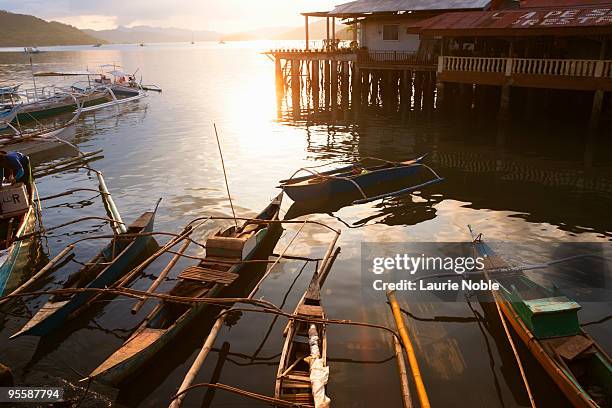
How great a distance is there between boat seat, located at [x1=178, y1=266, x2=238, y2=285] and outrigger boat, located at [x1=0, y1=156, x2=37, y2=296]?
15.8 feet

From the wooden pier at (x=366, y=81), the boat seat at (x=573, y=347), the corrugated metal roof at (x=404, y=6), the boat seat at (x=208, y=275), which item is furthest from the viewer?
the wooden pier at (x=366, y=81)

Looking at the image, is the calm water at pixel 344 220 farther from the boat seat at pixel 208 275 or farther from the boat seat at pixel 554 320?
the boat seat at pixel 208 275

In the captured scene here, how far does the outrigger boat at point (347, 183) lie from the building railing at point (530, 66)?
10.4m

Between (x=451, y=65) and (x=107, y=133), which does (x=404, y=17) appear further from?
(x=107, y=133)

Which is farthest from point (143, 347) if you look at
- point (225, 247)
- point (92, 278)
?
point (92, 278)

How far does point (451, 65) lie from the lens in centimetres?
2730

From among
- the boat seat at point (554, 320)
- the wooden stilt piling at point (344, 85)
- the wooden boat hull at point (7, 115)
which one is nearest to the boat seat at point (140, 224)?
the boat seat at point (554, 320)

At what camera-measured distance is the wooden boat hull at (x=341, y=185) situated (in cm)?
1697

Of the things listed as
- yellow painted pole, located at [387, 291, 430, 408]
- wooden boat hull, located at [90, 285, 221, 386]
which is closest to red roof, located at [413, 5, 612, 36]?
yellow painted pole, located at [387, 291, 430, 408]

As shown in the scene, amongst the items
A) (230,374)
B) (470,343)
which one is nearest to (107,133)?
(230,374)

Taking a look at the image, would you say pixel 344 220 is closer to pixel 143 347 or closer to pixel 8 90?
pixel 143 347

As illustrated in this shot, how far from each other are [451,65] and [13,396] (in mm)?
26744

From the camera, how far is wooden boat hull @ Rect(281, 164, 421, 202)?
16969 millimetres

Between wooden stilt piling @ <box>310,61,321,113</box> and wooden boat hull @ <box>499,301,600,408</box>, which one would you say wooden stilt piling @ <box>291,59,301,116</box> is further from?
wooden boat hull @ <box>499,301,600,408</box>
